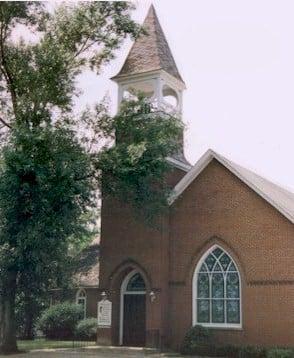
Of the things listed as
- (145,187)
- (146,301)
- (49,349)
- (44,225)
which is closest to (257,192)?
(145,187)

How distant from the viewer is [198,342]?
77.8ft

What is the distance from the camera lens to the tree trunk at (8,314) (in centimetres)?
2436

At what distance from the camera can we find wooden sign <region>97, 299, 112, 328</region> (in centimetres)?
2664

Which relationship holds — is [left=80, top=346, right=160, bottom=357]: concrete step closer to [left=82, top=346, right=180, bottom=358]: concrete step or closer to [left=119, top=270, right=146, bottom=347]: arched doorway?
[left=82, top=346, right=180, bottom=358]: concrete step

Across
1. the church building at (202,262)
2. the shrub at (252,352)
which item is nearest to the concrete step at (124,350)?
the church building at (202,262)

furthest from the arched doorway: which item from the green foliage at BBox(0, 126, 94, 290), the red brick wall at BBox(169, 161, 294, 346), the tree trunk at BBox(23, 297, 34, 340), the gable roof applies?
the tree trunk at BBox(23, 297, 34, 340)

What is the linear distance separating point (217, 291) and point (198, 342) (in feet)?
8.38

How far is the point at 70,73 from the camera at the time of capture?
26406 mm

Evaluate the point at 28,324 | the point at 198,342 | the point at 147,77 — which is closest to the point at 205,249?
the point at 198,342

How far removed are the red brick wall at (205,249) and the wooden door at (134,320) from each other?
1.65ft

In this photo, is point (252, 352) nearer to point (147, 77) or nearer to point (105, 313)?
point (105, 313)

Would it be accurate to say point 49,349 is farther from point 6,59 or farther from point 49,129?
point 6,59

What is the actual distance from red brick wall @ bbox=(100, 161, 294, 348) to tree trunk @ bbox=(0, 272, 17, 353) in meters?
4.40

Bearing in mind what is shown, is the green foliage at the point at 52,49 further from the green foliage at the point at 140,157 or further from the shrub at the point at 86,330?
the shrub at the point at 86,330
